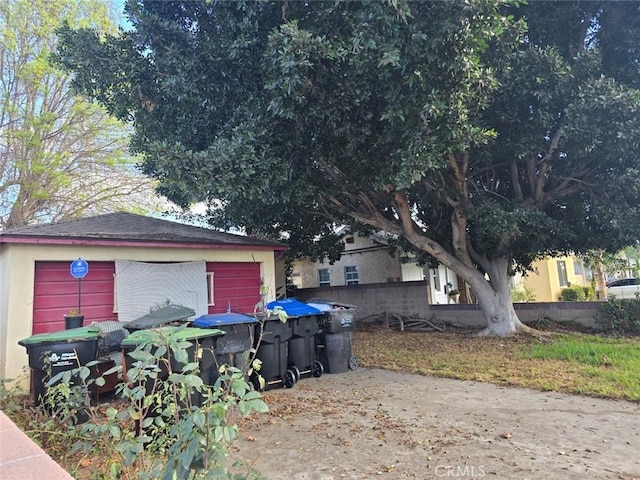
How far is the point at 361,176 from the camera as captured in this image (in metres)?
9.06

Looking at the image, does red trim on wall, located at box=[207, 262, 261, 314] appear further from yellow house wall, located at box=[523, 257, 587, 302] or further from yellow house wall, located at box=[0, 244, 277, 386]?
yellow house wall, located at box=[523, 257, 587, 302]

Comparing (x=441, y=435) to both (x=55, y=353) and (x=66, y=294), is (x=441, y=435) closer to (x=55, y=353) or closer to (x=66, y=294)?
(x=55, y=353)

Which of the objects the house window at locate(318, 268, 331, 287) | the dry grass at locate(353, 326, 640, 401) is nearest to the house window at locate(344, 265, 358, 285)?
the house window at locate(318, 268, 331, 287)

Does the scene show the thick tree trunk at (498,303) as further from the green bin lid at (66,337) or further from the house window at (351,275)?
the green bin lid at (66,337)

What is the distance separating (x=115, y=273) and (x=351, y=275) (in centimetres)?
1261

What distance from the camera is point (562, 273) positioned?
2353 centimetres

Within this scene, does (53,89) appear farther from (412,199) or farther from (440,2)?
(440,2)

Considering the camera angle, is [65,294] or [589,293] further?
[589,293]

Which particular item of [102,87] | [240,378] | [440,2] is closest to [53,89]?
[102,87]

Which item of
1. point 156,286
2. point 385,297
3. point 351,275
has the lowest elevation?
point 385,297

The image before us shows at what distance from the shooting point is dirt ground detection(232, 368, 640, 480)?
355 centimetres

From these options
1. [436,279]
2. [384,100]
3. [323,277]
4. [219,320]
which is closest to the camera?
[219,320]

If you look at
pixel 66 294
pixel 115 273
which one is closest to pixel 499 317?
pixel 115 273

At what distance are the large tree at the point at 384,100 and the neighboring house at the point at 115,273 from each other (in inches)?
55.1
